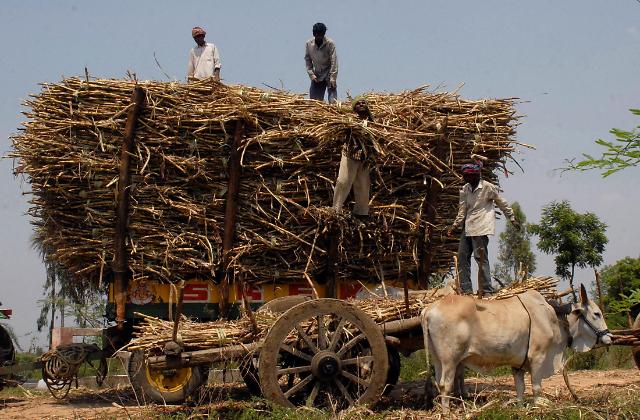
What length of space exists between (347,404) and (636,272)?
12.6 meters

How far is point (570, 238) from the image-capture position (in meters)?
18.2

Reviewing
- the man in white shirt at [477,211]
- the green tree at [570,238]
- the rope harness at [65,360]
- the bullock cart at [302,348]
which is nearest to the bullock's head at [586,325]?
the man in white shirt at [477,211]

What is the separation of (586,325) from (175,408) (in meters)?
3.46

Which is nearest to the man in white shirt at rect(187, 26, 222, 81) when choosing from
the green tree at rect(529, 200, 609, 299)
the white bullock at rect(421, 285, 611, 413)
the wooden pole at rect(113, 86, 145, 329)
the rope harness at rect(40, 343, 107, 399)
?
the wooden pole at rect(113, 86, 145, 329)

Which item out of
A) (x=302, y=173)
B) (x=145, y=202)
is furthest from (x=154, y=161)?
(x=302, y=173)

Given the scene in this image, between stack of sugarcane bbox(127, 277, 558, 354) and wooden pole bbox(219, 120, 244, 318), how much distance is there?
658 millimetres

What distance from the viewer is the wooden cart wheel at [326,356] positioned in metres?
5.78

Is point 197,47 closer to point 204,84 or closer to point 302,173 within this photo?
point 204,84

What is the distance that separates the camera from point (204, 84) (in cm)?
716

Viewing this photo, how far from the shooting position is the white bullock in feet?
19.4

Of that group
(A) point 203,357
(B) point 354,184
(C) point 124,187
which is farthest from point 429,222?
(C) point 124,187

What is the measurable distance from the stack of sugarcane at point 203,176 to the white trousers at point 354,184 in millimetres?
138

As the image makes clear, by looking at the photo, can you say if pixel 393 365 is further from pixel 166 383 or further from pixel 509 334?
pixel 166 383

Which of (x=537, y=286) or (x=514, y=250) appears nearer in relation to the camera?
(x=537, y=286)
